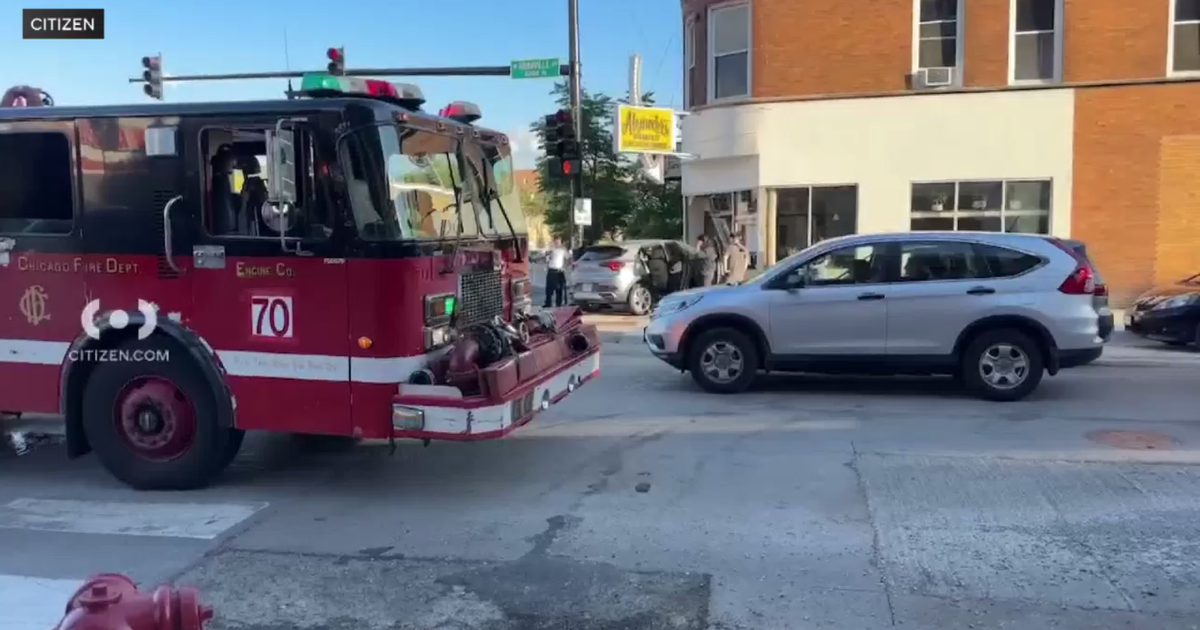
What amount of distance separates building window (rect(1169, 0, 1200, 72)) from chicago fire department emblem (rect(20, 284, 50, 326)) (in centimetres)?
1954

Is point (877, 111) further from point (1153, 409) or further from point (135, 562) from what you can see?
point (135, 562)

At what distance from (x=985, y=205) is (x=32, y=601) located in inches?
731

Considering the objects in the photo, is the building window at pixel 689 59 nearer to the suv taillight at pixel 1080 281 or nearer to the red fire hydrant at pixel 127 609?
the suv taillight at pixel 1080 281

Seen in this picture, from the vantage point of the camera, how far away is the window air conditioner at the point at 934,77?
19.3m

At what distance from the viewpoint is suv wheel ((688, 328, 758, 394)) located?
408 inches

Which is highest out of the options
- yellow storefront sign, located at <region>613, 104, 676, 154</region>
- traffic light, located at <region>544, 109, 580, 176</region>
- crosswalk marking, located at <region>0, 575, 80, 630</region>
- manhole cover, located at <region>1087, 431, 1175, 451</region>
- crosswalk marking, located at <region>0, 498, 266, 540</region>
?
yellow storefront sign, located at <region>613, 104, 676, 154</region>

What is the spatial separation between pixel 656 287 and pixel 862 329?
1039 centimetres

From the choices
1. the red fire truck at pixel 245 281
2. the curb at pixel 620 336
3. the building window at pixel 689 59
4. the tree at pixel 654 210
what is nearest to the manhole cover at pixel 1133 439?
the red fire truck at pixel 245 281

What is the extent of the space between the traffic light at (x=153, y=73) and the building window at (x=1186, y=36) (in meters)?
20.9

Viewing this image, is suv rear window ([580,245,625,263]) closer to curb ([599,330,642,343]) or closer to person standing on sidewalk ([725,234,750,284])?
person standing on sidewalk ([725,234,750,284])

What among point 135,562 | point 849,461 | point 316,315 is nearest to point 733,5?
point 849,461

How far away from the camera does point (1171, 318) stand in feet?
44.2

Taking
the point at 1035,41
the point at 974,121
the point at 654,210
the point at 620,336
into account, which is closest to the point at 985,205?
the point at 974,121

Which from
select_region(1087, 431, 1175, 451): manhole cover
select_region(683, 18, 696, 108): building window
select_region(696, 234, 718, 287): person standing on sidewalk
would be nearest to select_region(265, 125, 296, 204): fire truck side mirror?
select_region(1087, 431, 1175, 451): manhole cover
